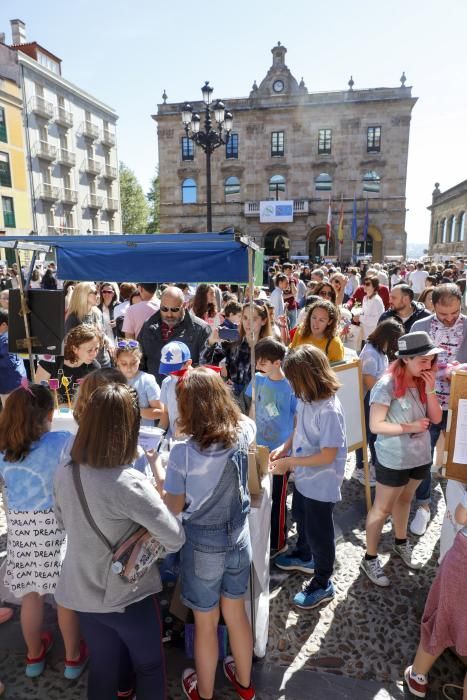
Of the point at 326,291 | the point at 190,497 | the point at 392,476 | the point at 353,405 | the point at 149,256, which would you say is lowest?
the point at 392,476

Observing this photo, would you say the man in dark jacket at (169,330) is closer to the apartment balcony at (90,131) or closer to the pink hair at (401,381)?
the pink hair at (401,381)

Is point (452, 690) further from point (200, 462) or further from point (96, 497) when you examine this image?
point (96, 497)

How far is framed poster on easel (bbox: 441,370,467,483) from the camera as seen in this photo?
245 centimetres

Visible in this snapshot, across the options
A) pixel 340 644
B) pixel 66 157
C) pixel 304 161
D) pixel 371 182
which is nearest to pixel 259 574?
pixel 340 644

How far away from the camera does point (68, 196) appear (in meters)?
33.2

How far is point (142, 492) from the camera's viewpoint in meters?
1.83

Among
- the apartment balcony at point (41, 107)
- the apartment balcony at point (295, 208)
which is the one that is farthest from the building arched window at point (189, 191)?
the apartment balcony at point (41, 107)

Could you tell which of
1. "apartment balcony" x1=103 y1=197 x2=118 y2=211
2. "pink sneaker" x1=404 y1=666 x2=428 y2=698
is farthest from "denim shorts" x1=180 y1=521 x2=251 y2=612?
"apartment balcony" x1=103 y1=197 x2=118 y2=211

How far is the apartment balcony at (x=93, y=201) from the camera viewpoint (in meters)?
35.5

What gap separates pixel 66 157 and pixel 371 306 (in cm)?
3251

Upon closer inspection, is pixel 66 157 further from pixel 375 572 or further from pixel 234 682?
pixel 234 682

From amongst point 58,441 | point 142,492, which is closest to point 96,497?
point 142,492

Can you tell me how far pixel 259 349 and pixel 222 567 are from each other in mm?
1585

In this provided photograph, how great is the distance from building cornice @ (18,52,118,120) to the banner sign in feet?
54.7
